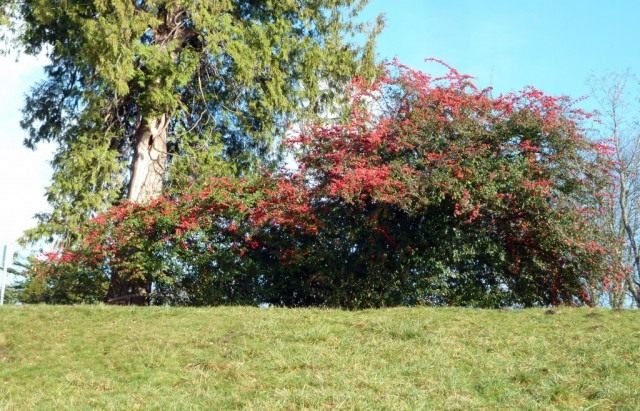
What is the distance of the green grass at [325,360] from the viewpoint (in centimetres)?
578

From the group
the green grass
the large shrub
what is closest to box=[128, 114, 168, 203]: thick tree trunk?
the large shrub

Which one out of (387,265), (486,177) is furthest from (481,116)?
(387,265)

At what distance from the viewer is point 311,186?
37.3 ft

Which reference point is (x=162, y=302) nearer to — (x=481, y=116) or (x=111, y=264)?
(x=111, y=264)

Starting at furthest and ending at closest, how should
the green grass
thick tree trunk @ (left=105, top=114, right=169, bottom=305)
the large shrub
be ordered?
thick tree trunk @ (left=105, top=114, right=169, bottom=305)
the large shrub
the green grass

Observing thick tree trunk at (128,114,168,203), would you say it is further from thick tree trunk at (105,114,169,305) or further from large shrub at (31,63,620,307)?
large shrub at (31,63,620,307)

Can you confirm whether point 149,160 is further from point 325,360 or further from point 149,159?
point 325,360

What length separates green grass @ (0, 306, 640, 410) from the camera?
19.0 ft

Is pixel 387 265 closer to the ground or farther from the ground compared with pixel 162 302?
farther from the ground

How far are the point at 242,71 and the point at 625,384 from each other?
1037cm

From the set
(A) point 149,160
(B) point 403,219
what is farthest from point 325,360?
→ (A) point 149,160

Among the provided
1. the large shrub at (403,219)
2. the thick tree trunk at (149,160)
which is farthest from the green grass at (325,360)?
the thick tree trunk at (149,160)

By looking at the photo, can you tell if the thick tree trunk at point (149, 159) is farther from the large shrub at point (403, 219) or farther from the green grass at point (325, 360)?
the green grass at point (325, 360)

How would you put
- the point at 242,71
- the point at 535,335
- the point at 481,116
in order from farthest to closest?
the point at 242,71 < the point at 481,116 < the point at 535,335
